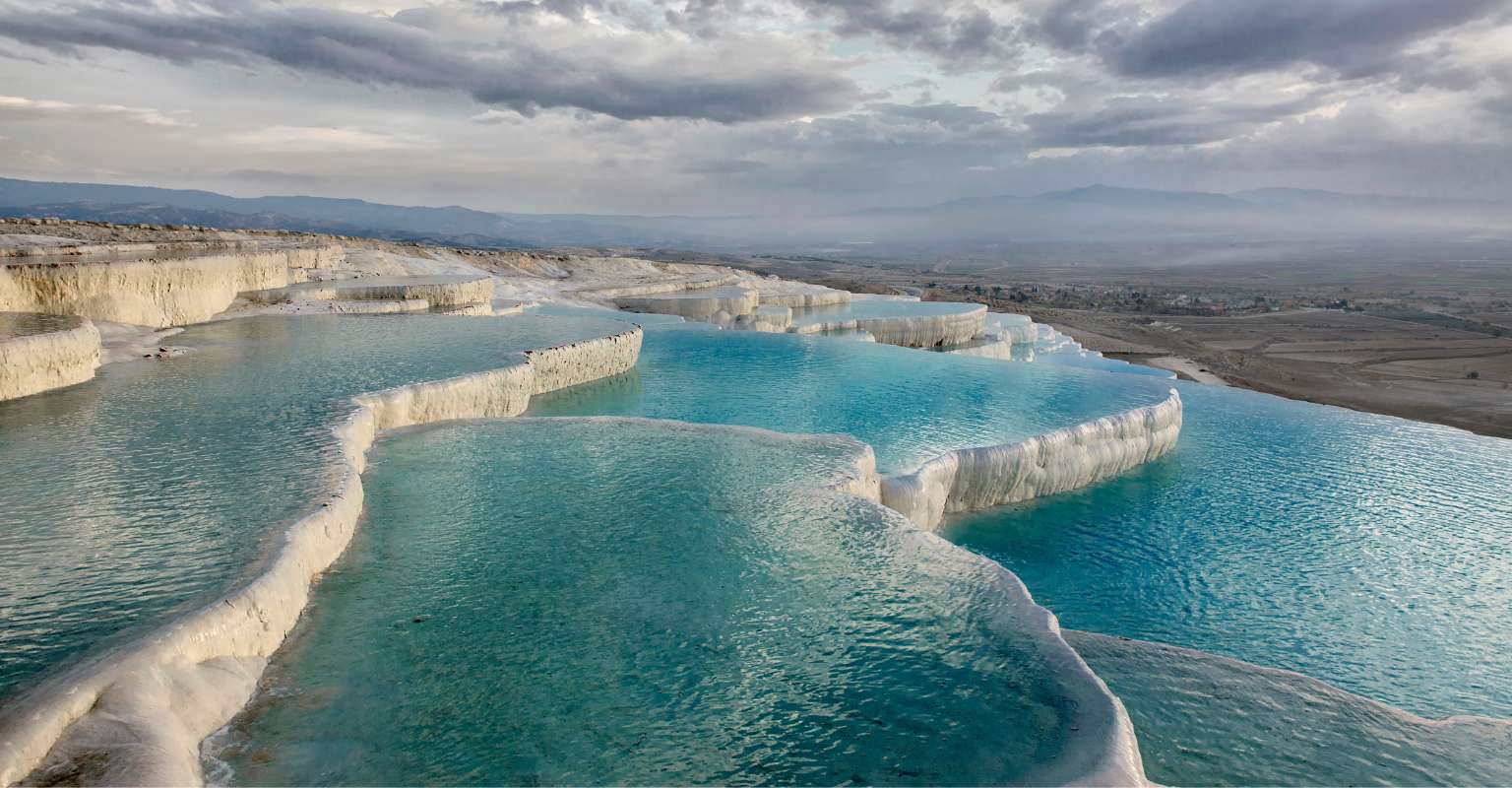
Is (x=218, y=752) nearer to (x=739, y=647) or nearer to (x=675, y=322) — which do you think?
(x=739, y=647)

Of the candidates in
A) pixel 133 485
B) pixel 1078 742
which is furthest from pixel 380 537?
pixel 1078 742

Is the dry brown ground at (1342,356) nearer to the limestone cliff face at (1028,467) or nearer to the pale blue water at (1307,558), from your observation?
the pale blue water at (1307,558)

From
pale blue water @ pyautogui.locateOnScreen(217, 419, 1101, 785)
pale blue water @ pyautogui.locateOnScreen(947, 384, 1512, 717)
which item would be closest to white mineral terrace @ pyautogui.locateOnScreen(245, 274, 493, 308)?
pale blue water @ pyautogui.locateOnScreen(217, 419, 1101, 785)

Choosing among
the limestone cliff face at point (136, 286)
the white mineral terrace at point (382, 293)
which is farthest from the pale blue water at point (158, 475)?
the white mineral terrace at point (382, 293)

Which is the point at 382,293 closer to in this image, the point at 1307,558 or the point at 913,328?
the point at 913,328

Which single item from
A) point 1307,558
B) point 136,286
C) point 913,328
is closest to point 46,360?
point 136,286

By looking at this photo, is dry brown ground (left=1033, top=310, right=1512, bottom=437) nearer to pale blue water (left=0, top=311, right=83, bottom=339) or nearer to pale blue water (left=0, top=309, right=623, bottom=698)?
pale blue water (left=0, top=309, right=623, bottom=698)
